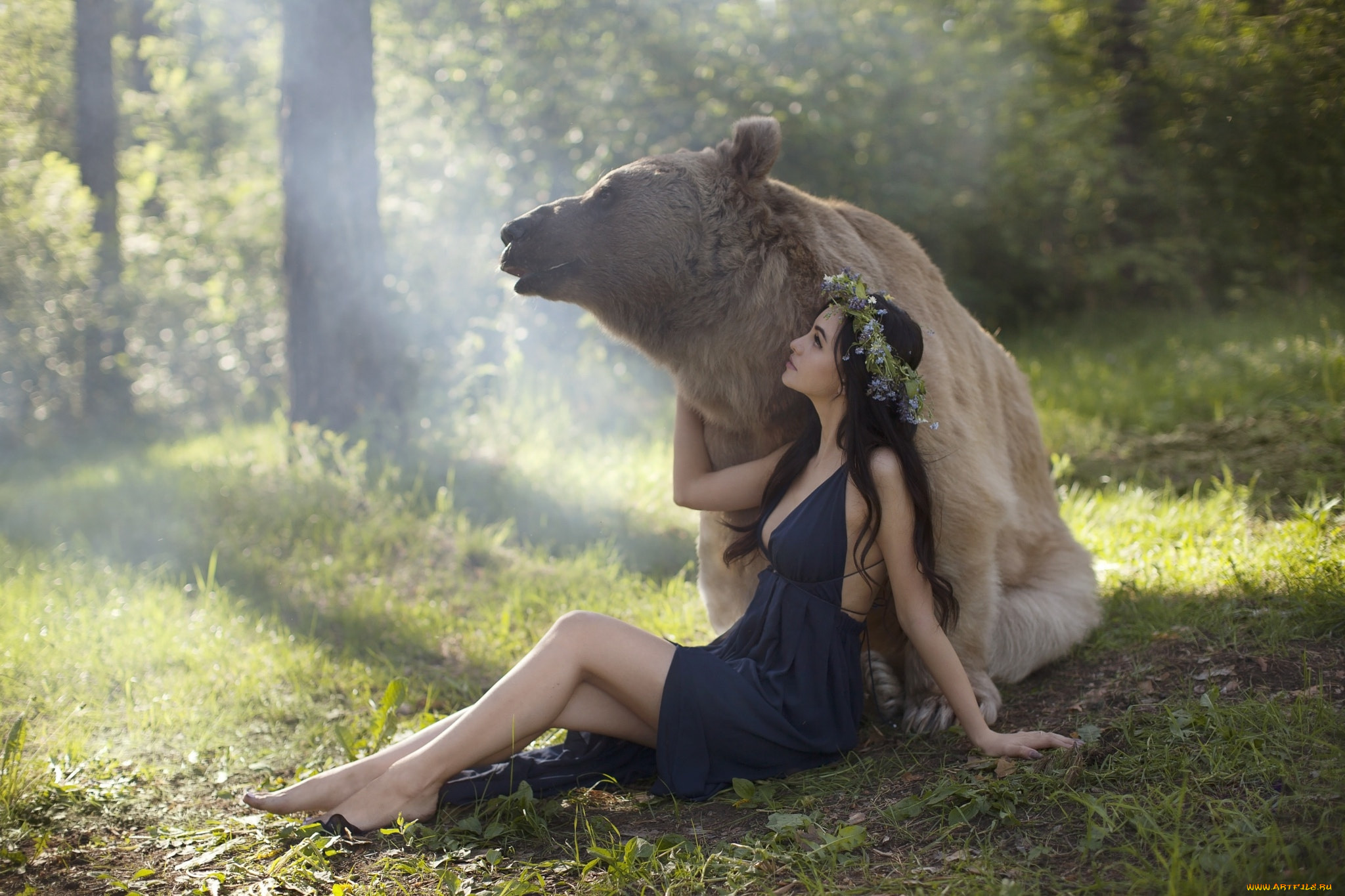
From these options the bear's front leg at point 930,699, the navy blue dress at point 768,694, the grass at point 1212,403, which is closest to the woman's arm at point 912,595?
the navy blue dress at point 768,694

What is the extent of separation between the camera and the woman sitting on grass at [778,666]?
293 cm

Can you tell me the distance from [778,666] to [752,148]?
183cm

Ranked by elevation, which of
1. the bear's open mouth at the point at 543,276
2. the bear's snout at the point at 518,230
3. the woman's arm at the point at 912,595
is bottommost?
the woman's arm at the point at 912,595

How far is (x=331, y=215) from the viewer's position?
6.84 metres

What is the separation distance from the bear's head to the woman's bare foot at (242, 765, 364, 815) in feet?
5.83

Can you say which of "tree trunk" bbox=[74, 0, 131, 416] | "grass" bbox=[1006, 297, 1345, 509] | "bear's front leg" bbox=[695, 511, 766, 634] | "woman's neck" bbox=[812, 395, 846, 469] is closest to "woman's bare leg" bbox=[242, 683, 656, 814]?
"bear's front leg" bbox=[695, 511, 766, 634]

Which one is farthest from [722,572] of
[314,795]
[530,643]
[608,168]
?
[608,168]

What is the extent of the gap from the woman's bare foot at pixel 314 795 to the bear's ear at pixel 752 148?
94.6 inches

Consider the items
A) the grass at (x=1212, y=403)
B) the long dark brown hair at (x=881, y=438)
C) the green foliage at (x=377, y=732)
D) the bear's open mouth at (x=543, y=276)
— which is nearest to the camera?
the long dark brown hair at (x=881, y=438)

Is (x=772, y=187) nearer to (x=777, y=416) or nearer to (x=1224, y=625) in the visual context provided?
(x=777, y=416)

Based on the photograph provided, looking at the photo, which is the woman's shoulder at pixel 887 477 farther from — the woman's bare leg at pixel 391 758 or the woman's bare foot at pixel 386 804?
the woman's bare foot at pixel 386 804

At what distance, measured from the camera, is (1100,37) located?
407 inches

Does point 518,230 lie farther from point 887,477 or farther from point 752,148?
point 887,477

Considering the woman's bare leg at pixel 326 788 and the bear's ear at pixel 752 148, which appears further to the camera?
the bear's ear at pixel 752 148
